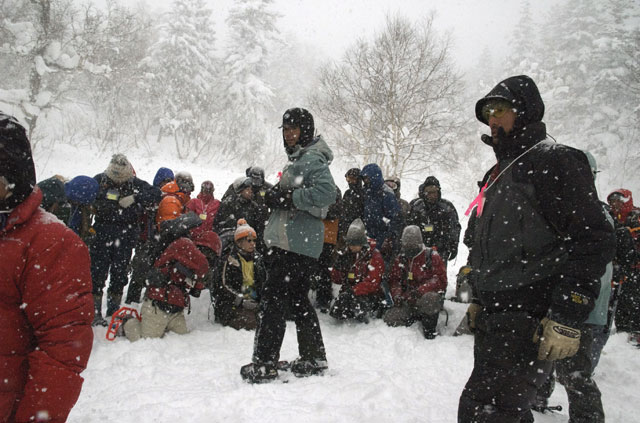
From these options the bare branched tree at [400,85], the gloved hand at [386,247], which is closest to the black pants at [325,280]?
the gloved hand at [386,247]

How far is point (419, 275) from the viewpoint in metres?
5.77

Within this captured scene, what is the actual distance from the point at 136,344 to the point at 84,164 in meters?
17.4

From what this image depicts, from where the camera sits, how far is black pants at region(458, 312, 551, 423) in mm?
1771

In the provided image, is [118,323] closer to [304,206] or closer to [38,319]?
[304,206]

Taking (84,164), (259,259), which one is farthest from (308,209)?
(84,164)

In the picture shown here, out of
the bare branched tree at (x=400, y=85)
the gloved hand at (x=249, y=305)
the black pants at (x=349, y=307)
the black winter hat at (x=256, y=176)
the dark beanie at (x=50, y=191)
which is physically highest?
the bare branched tree at (x=400, y=85)

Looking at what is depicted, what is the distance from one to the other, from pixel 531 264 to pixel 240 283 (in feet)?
14.8

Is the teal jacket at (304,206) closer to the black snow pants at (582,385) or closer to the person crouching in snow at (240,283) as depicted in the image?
the black snow pants at (582,385)

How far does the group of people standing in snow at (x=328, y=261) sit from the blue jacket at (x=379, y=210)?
0.08ft

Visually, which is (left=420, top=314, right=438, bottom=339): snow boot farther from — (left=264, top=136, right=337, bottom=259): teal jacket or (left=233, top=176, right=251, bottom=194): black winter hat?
(left=233, top=176, right=251, bottom=194): black winter hat

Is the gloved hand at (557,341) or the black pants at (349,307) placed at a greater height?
the gloved hand at (557,341)

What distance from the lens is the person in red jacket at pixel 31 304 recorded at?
1.33 meters

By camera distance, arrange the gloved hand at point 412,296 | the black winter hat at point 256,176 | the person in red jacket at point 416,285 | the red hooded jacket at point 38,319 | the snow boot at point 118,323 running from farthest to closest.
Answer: the black winter hat at point 256,176 < the gloved hand at point 412,296 < the person in red jacket at point 416,285 < the snow boot at point 118,323 < the red hooded jacket at point 38,319

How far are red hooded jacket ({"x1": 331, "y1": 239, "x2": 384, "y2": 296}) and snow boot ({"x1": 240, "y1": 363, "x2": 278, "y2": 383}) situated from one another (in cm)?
268
